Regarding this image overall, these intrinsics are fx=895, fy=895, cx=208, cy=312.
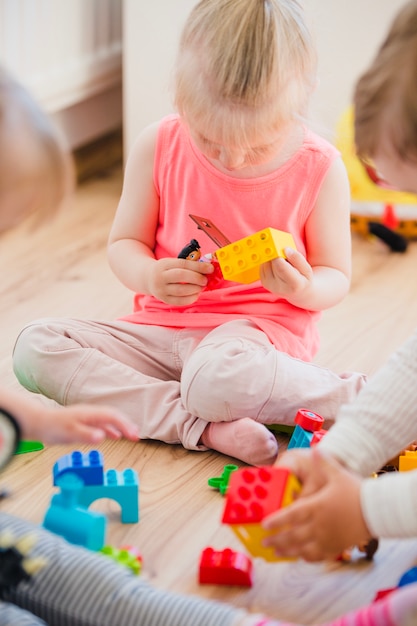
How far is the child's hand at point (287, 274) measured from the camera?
102 centimetres

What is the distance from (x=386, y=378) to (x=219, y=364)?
0.83ft

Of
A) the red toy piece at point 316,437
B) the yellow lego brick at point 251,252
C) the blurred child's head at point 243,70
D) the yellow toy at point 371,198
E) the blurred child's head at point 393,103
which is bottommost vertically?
the yellow toy at point 371,198

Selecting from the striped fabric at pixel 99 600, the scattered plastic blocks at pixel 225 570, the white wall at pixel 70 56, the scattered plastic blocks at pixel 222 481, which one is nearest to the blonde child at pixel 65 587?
the striped fabric at pixel 99 600

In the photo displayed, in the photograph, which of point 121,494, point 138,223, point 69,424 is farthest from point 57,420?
point 138,223

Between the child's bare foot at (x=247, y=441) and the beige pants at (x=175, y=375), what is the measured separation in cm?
2

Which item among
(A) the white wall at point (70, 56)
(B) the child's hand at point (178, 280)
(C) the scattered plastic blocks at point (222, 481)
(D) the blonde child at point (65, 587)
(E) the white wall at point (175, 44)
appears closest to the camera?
(D) the blonde child at point (65, 587)

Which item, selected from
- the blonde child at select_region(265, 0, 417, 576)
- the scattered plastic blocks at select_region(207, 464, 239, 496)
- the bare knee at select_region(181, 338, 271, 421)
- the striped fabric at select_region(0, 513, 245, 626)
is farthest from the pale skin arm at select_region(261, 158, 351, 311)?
the striped fabric at select_region(0, 513, 245, 626)

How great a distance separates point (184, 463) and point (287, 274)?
0.25 m

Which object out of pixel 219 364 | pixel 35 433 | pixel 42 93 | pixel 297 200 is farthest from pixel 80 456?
pixel 42 93

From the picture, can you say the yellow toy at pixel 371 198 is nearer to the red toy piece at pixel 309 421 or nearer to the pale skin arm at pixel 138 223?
the pale skin arm at pixel 138 223

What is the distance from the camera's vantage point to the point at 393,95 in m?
0.72

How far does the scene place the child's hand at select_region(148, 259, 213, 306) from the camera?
1069 mm

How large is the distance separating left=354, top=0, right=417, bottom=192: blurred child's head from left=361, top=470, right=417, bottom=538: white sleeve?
0.87ft

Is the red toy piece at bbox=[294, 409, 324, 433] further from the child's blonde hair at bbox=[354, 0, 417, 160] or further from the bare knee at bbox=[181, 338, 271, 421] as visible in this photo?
the child's blonde hair at bbox=[354, 0, 417, 160]
